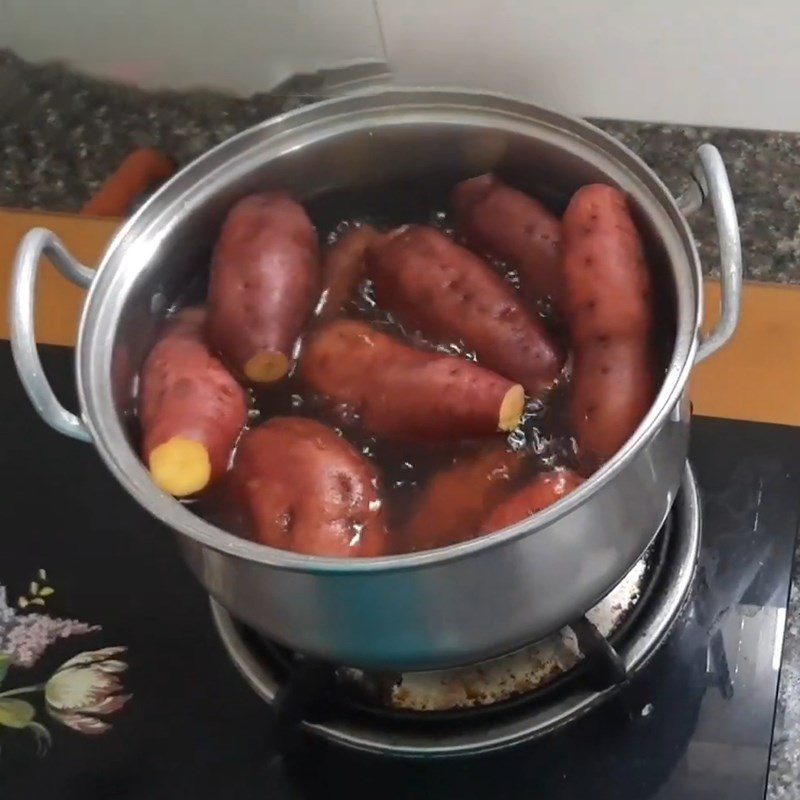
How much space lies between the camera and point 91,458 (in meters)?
0.78

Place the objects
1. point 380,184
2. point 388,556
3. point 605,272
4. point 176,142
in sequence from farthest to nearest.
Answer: point 176,142 → point 380,184 → point 605,272 → point 388,556

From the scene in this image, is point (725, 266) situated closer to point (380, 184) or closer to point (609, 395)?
point (609, 395)

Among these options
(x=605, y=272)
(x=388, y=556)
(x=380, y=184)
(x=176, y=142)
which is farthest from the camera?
(x=176, y=142)

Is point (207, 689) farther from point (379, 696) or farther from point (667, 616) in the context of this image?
point (667, 616)

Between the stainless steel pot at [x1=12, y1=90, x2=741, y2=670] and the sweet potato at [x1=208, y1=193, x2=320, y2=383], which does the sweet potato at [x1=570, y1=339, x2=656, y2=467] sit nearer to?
the stainless steel pot at [x1=12, y1=90, x2=741, y2=670]

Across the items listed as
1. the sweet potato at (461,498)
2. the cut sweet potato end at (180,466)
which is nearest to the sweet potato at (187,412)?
the cut sweet potato end at (180,466)

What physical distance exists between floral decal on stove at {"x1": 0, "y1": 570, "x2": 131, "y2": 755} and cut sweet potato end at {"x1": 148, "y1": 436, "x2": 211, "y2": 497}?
7.3 inches

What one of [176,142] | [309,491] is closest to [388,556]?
[309,491]

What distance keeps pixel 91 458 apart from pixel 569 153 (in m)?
0.40

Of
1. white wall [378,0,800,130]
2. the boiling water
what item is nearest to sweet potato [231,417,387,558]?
the boiling water

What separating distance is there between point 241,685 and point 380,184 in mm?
320

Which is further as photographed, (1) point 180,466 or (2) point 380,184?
(2) point 380,184

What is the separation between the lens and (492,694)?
0.63 metres

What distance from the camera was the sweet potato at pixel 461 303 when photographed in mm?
589
